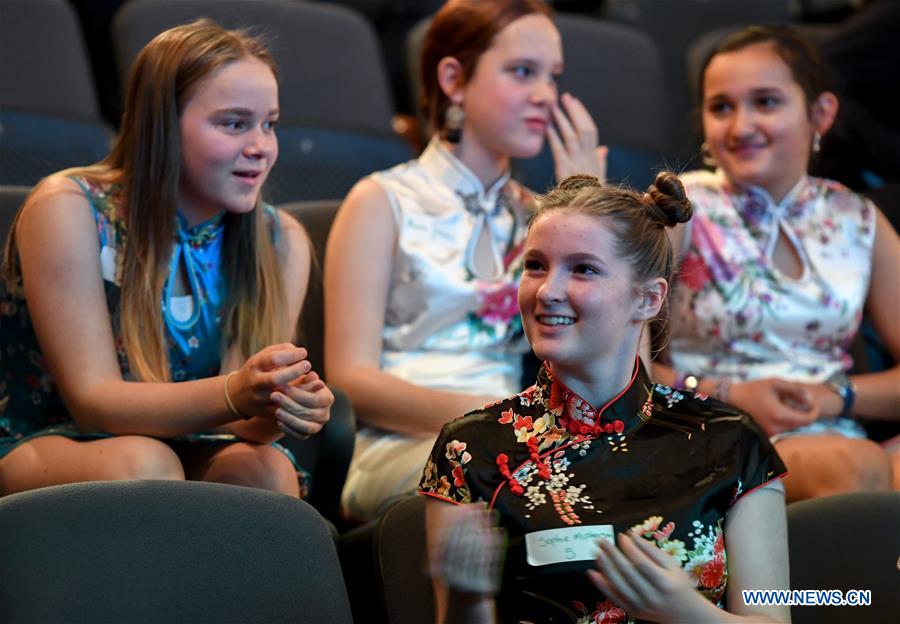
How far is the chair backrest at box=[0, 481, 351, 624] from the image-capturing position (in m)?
1.38

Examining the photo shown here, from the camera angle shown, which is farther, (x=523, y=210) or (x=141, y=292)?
(x=523, y=210)

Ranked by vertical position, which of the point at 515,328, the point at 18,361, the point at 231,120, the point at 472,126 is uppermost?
the point at 231,120

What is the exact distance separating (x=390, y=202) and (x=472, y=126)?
246 millimetres

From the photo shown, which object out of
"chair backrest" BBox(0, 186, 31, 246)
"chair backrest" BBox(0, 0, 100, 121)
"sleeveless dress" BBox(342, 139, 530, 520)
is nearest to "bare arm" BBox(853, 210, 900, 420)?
"sleeveless dress" BBox(342, 139, 530, 520)

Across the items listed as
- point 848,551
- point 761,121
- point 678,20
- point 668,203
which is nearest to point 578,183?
point 668,203

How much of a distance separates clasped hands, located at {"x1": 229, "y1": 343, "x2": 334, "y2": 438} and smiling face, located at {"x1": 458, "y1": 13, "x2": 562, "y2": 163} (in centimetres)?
89

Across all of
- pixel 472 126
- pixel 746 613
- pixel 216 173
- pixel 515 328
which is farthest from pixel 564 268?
pixel 472 126

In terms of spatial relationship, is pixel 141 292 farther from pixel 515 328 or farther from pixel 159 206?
pixel 515 328

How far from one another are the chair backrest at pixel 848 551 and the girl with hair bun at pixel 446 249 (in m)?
0.65

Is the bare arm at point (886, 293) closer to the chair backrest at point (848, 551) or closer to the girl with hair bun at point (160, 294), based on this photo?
the chair backrest at point (848, 551)

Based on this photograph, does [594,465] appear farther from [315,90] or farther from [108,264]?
[315,90]

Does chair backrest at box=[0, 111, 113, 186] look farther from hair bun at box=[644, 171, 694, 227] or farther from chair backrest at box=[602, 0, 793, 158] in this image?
chair backrest at box=[602, 0, 793, 158]

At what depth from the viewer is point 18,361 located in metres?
2.01

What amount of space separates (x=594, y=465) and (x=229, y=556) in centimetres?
45
